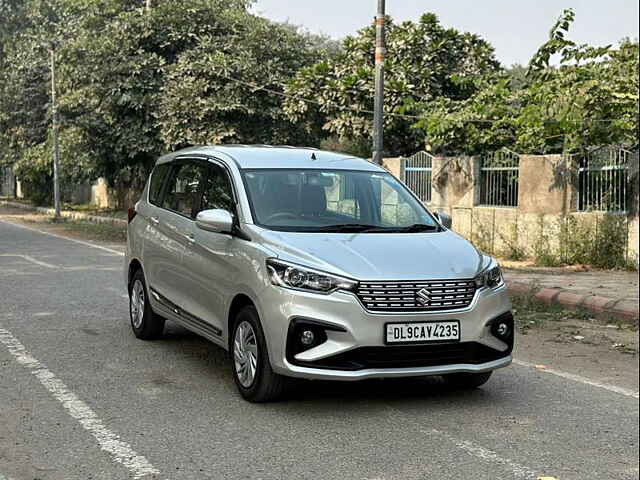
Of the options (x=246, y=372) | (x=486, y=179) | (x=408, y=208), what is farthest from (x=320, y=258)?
(x=486, y=179)

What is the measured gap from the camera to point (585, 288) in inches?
469

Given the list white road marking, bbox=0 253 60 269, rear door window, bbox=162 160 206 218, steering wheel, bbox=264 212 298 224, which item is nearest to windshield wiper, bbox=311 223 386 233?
steering wheel, bbox=264 212 298 224

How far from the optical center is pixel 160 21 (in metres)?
27.6

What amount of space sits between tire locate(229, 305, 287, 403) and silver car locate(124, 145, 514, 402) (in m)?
0.01

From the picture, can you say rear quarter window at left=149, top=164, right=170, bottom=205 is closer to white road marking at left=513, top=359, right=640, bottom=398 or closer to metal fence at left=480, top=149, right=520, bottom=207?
white road marking at left=513, top=359, right=640, bottom=398

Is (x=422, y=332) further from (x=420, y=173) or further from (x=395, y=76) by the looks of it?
(x=395, y=76)

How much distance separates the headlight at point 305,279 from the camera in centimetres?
586

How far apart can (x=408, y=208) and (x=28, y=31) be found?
122ft

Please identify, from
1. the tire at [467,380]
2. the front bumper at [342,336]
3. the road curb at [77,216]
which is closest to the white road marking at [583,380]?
the tire at [467,380]

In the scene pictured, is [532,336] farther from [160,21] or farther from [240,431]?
[160,21]

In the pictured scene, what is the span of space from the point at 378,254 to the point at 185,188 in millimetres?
2454

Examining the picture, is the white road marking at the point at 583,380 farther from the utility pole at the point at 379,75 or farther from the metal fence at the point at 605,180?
the utility pole at the point at 379,75

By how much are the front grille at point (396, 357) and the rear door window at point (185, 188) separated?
225 cm

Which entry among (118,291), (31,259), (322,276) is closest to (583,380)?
(322,276)
